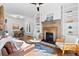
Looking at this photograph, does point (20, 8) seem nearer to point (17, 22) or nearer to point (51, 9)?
point (17, 22)

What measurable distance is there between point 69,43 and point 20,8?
3.64 feet

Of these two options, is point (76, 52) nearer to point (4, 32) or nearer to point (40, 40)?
point (40, 40)

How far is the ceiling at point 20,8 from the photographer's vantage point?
7.95 feet

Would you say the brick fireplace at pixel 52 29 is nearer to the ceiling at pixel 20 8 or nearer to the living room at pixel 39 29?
the living room at pixel 39 29

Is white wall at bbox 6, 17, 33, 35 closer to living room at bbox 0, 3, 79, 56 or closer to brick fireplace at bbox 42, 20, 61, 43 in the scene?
living room at bbox 0, 3, 79, 56

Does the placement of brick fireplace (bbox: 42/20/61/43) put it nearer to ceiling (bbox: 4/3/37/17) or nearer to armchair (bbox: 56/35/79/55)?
armchair (bbox: 56/35/79/55)

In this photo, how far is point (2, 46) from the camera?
7.93ft

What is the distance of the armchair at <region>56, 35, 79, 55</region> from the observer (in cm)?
238

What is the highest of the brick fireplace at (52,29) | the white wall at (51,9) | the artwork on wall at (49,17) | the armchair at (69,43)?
the white wall at (51,9)

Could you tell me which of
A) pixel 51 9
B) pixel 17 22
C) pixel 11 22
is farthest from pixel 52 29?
pixel 11 22

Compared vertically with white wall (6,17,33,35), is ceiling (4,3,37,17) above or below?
above

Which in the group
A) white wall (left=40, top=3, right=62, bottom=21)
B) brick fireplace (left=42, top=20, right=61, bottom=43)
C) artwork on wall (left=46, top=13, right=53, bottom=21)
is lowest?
brick fireplace (left=42, top=20, right=61, bottom=43)

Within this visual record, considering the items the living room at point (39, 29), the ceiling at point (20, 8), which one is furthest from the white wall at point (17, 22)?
the ceiling at point (20, 8)

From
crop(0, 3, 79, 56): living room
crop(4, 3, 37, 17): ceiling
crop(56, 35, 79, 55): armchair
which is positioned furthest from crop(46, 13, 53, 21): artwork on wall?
crop(56, 35, 79, 55): armchair
